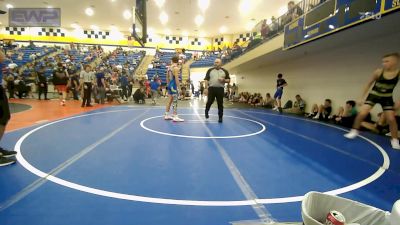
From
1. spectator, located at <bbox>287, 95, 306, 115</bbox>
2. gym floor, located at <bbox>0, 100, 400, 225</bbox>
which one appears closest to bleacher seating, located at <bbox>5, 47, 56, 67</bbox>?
gym floor, located at <bbox>0, 100, 400, 225</bbox>

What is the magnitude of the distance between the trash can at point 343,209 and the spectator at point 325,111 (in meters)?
6.97

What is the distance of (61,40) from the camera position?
1065 inches

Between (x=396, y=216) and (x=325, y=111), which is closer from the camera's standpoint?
(x=396, y=216)

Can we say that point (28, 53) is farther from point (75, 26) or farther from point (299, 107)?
point (299, 107)

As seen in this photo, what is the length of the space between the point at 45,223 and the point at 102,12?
20.6 m

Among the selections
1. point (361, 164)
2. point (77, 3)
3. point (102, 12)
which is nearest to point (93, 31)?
point (102, 12)

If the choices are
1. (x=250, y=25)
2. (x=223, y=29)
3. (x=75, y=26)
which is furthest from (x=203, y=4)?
(x=75, y=26)

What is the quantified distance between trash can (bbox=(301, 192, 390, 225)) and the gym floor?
28 centimetres

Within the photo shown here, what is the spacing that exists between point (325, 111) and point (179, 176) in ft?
23.1

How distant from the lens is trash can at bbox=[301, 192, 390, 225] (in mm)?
1497

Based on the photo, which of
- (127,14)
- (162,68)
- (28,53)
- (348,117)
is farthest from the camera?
(162,68)

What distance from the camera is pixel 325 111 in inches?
319

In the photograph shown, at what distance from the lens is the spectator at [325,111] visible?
797 cm

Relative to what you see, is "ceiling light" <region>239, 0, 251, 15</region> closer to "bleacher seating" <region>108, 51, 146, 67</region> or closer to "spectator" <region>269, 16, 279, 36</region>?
"spectator" <region>269, 16, 279, 36</region>
